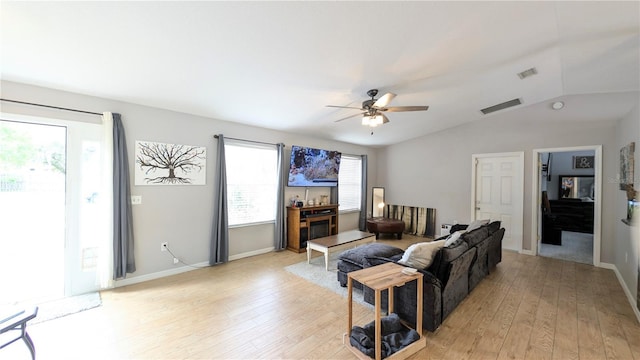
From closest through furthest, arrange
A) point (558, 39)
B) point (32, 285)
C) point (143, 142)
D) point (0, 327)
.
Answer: point (0, 327)
point (558, 39)
point (32, 285)
point (143, 142)

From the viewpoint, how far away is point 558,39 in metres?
2.61

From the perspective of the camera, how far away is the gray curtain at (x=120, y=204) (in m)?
3.27

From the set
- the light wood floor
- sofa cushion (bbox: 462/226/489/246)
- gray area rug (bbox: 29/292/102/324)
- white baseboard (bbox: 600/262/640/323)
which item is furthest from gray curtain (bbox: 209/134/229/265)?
white baseboard (bbox: 600/262/640/323)

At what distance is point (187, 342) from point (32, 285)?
2275 mm

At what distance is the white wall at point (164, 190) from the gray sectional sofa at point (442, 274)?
7.69ft

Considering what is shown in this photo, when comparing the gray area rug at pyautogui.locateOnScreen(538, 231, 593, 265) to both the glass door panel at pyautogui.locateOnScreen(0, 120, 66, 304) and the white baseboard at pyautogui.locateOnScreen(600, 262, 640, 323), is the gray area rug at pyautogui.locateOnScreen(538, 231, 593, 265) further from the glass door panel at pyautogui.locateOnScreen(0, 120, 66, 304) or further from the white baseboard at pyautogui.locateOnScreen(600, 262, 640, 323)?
the glass door panel at pyautogui.locateOnScreen(0, 120, 66, 304)

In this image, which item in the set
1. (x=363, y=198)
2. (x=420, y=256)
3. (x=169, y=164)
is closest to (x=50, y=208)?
(x=169, y=164)

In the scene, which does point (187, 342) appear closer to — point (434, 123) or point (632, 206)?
point (632, 206)

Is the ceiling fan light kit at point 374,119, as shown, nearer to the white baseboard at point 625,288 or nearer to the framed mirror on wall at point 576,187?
the white baseboard at point 625,288

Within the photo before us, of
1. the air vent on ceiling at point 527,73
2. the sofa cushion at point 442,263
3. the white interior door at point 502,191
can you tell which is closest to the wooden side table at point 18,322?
the sofa cushion at point 442,263

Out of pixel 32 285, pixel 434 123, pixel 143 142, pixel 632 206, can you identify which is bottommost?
pixel 32 285

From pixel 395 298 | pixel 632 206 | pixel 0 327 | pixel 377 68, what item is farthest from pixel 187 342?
pixel 632 206

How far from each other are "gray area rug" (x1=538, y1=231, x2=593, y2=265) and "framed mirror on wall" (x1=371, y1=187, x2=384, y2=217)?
338 cm

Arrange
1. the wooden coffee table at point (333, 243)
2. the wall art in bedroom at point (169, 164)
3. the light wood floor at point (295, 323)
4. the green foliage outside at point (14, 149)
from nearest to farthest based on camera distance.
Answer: the light wood floor at point (295, 323), the green foliage outside at point (14, 149), the wall art in bedroom at point (169, 164), the wooden coffee table at point (333, 243)
